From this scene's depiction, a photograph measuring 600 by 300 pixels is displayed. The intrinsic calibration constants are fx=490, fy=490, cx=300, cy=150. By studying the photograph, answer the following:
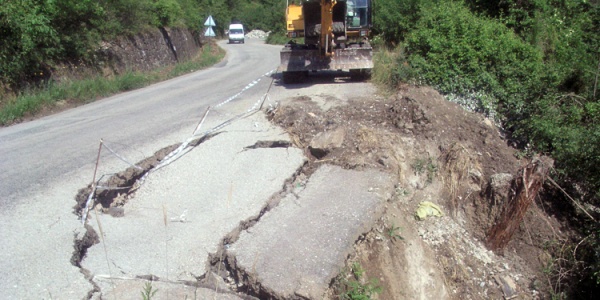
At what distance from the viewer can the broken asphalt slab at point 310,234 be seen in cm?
414

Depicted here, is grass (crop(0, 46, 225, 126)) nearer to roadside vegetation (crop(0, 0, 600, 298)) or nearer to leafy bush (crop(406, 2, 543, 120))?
roadside vegetation (crop(0, 0, 600, 298))

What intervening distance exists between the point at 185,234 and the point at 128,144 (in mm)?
3502

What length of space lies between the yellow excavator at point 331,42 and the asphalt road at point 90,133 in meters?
1.24

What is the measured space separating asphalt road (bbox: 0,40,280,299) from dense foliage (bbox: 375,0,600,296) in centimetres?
415

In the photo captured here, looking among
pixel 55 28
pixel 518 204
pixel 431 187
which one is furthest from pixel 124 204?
pixel 55 28

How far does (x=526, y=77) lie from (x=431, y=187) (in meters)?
4.83

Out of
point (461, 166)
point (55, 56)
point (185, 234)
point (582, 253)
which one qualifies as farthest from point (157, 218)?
point (55, 56)

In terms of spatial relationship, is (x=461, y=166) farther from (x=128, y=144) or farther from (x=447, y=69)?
(x=128, y=144)

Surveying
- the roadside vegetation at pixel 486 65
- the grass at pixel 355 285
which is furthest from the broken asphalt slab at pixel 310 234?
the roadside vegetation at pixel 486 65

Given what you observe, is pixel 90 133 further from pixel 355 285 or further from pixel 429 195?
pixel 355 285

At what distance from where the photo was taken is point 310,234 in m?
4.93

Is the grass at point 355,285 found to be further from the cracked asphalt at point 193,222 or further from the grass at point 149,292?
the grass at point 149,292

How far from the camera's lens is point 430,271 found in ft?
19.2

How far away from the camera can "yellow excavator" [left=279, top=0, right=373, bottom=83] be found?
12.3 metres
